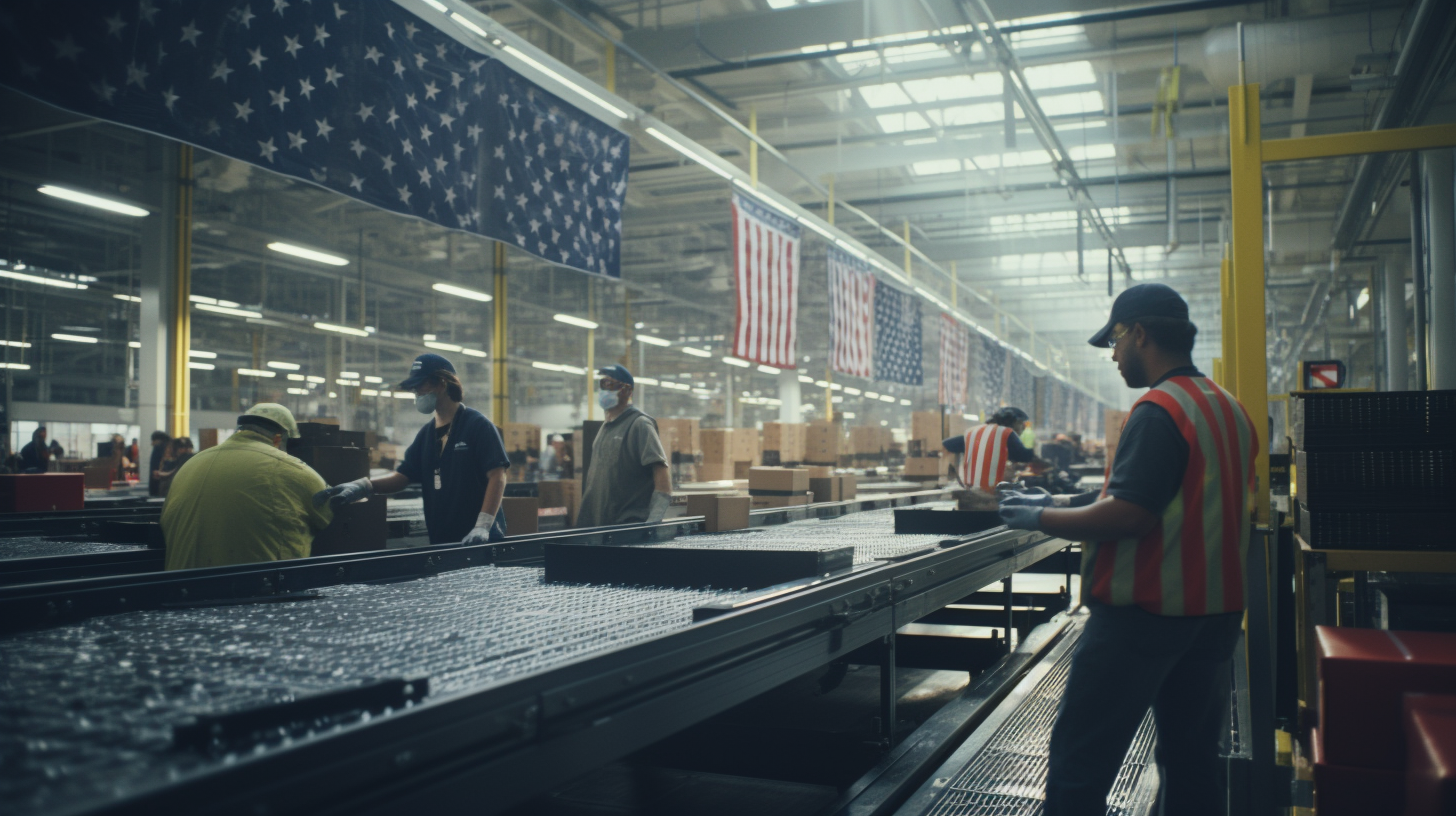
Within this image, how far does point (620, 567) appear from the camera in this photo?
3.11 meters

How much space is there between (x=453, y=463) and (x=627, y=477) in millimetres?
1118

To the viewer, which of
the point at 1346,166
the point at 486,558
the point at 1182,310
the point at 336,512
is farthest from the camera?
the point at 1346,166

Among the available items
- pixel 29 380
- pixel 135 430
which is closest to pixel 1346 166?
pixel 29 380

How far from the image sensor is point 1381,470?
3.17 m

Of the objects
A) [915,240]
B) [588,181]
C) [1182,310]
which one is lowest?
[1182,310]

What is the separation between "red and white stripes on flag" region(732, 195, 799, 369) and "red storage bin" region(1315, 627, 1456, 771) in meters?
9.05

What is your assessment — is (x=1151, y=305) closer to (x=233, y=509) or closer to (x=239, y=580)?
(x=239, y=580)

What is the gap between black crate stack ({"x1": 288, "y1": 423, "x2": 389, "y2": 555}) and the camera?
5086mm

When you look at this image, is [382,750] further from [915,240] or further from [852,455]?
[915,240]

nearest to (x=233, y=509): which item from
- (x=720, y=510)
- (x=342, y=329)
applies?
(x=720, y=510)

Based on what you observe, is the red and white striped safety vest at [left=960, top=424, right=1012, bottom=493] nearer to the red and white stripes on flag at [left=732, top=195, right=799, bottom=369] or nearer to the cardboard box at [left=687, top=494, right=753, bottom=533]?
the cardboard box at [left=687, top=494, right=753, bottom=533]

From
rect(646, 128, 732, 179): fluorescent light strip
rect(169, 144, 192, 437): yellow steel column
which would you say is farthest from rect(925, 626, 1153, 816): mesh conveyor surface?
rect(169, 144, 192, 437): yellow steel column

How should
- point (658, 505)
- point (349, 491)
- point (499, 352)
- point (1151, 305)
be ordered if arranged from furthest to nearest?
point (499, 352)
point (658, 505)
point (349, 491)
point (1151, 305)

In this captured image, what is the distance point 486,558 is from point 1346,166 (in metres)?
17.2
